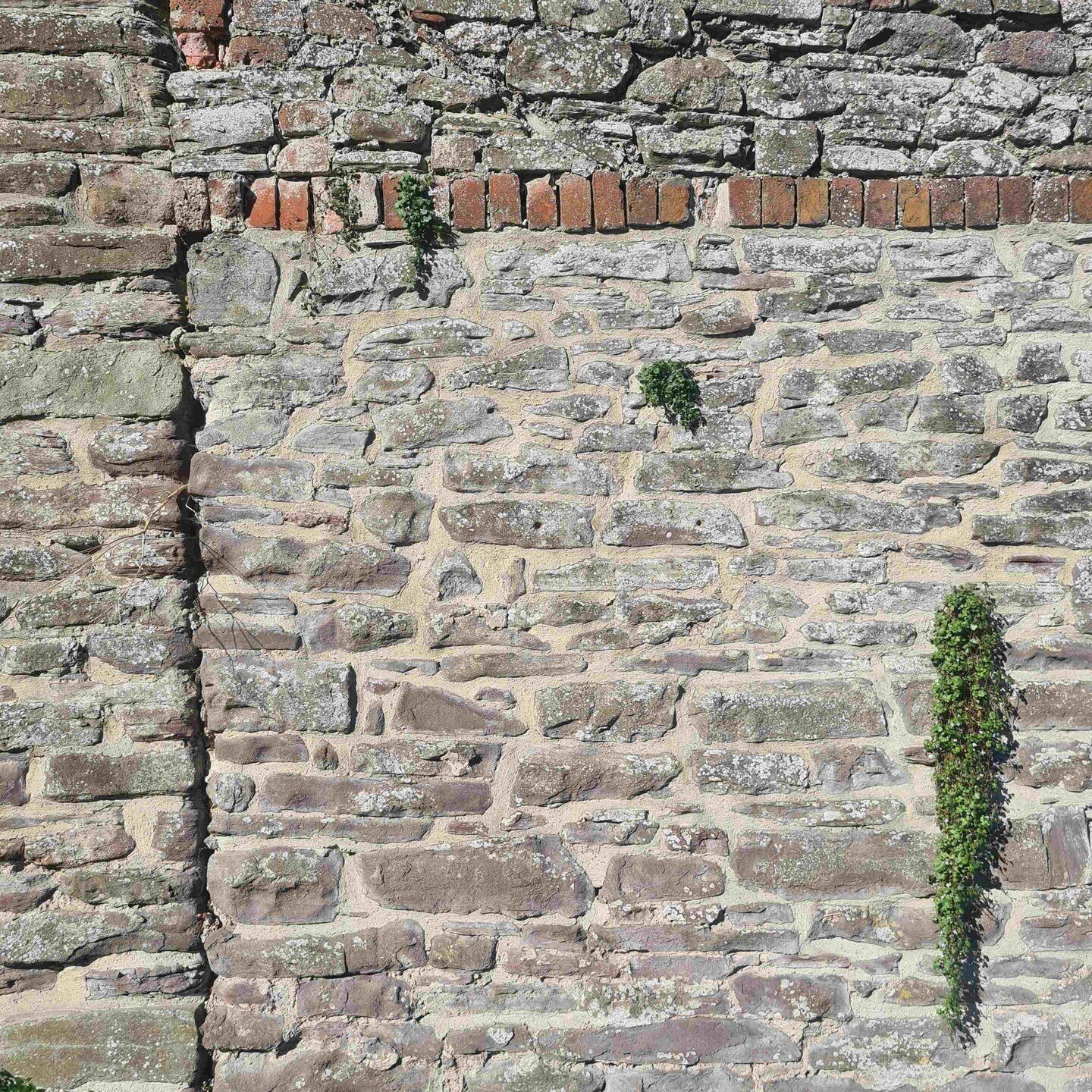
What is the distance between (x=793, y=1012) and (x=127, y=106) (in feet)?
9.86

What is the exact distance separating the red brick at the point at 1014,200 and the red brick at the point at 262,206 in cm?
204

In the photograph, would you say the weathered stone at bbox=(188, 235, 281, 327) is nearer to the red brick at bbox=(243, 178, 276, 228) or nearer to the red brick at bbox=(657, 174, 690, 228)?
the red brick at bbox=(243, 178, 276, 228)

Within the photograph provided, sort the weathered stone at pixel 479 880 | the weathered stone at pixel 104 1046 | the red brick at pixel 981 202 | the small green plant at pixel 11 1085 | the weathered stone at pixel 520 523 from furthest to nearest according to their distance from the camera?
the red brick at pixel 981 202 → the weathered stone at pixel 520 523 → the weathered stone at pixel 479 880 → the weathered stone at pixel 104 1046 → the small green plant at pixel 11 1085

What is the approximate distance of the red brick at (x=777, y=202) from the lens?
2631mm

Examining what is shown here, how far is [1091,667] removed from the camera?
8.43 ft

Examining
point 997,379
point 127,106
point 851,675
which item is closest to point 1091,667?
point 851,675

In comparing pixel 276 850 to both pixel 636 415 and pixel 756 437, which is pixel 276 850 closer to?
pixel 636 415

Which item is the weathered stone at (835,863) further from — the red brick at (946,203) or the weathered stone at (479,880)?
the red brick at (946,203)

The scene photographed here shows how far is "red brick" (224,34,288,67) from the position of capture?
8.38 ft

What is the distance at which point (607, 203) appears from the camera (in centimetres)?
260

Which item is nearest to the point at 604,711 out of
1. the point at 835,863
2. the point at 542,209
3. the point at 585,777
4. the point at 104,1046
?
the point at 585,777

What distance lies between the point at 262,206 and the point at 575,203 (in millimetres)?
862

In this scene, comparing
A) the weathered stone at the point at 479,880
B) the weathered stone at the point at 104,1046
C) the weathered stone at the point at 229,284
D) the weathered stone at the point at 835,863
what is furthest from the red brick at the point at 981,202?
the weathered stone at the point at 104,1046

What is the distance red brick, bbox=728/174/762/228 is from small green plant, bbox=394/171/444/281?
32.2 inches
